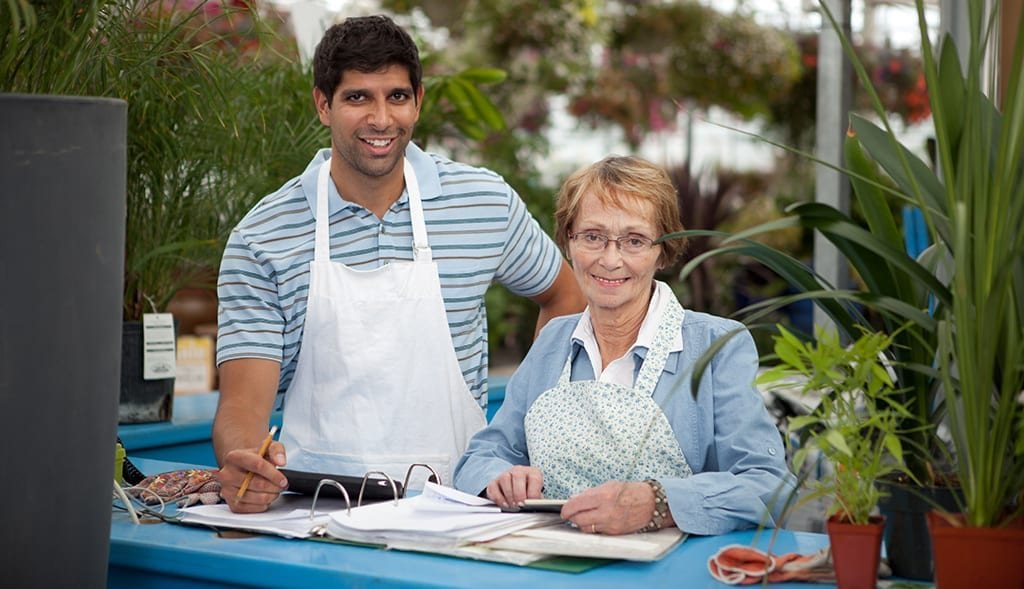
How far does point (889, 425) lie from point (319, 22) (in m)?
3.17

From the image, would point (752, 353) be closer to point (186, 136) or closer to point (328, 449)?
point (328, 449)

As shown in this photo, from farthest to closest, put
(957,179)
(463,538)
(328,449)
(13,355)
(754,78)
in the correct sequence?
(754,78) → (328,449) → (463,538) → (13,355) → (957,179)

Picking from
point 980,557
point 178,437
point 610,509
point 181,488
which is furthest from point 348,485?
point 178,437

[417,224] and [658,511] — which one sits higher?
[417,224]

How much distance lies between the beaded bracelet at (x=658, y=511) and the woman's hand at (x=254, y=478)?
598 mm

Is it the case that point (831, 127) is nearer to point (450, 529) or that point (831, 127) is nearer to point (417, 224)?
point (417, 224)

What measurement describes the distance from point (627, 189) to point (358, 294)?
0.71m

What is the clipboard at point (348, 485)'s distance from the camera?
2.13 meters

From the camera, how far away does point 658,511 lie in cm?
196

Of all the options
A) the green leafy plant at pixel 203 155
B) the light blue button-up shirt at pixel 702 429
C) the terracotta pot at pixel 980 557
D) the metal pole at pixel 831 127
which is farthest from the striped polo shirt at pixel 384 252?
the metal pole at pixel 831 127

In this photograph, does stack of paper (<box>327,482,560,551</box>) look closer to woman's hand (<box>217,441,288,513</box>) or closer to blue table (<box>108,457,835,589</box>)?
blue table (<box>108,457,835,589</box>)

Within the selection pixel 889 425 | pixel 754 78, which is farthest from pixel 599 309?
pixel 754 78

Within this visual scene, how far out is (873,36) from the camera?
1048 centimetres

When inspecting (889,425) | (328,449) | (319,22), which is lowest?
(328,449)
